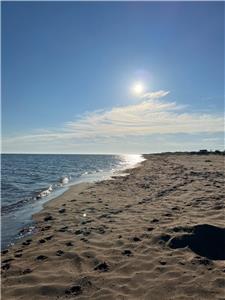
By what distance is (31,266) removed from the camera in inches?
329

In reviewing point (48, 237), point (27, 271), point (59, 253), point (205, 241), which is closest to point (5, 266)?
point (27, 271)

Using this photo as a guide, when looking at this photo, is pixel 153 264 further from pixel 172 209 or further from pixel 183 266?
pixel 172 209

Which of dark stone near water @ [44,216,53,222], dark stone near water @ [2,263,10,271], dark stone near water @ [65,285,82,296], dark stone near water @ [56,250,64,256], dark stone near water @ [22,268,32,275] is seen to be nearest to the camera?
dark stone near water @ [65,285,82,296]

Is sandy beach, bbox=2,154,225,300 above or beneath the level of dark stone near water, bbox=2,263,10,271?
above

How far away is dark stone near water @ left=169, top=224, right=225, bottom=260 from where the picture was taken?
27.9ft

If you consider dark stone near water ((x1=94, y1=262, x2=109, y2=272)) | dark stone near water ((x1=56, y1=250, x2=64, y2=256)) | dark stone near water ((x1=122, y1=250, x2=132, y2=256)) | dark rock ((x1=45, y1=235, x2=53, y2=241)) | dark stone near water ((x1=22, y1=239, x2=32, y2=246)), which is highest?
dark stone near water ((x1=122, y1=250, x2=132, y2=256))

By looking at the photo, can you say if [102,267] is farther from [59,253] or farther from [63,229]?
[63,229]

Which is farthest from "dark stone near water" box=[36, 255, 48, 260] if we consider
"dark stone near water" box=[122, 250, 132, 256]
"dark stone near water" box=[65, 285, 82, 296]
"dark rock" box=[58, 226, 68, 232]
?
"dark rock" box=[58, 226, 68, 232]

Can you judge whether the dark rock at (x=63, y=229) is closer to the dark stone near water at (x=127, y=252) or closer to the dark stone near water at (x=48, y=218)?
the dark stone near water at (x=48, y=218)

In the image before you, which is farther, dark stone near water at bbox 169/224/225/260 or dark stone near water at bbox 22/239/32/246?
dark stone near water at bbox 22/239/32/246

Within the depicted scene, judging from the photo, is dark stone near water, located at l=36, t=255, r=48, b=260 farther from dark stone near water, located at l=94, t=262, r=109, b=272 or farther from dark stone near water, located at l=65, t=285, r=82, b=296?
dark stone near water, located at l=65, t=285, r=82, b=296

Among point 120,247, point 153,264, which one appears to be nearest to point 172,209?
point 120,247

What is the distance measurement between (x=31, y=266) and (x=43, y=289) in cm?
153

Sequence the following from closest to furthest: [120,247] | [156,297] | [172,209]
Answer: [156,297]
[120,247]
[172,209]
